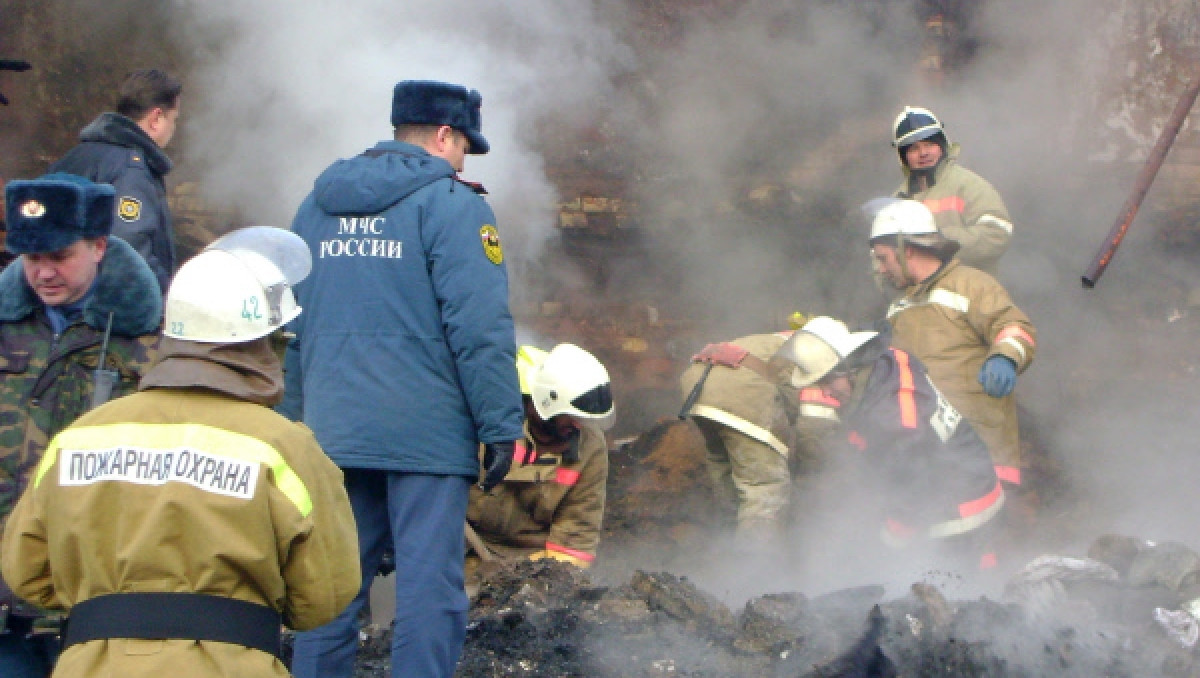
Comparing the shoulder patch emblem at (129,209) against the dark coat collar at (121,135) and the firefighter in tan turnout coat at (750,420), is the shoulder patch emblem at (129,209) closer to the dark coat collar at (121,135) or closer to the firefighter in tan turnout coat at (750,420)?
the dark coat collar at (121,135)

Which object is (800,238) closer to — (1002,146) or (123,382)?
(1002,146)

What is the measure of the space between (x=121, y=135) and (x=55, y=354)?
2006 millimetres

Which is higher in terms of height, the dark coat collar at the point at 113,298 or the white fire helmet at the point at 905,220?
the white fire helmet at the point at 905,220

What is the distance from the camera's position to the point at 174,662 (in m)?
2.29

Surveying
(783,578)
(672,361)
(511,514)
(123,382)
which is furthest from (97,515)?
(672,361)

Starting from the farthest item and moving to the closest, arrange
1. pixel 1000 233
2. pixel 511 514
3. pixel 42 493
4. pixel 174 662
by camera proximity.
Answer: pixel 1000 233 → pixel 511 514 → pixel 42 493 → pixel 174 662

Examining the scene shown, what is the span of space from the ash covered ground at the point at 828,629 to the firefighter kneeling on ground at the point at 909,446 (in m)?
0.27

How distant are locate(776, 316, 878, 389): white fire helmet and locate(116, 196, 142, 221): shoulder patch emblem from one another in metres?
2.82

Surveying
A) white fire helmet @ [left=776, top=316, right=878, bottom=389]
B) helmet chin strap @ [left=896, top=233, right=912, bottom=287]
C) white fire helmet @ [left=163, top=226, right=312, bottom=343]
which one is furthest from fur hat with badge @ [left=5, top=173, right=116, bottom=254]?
helmet chin strap @ [left=896, top=233, right=912, bottom=287]

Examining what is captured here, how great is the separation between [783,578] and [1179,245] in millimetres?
4289

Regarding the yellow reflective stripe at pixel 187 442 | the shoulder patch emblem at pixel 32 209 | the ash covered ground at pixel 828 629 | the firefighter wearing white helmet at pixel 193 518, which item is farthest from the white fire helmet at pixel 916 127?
the yellow reflective stripe at pixel 187 442

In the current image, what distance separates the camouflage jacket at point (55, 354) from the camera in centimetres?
320

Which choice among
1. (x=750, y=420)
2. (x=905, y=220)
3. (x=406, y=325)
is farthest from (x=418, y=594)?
(x=905, y=220)

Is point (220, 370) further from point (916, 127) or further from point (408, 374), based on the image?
point (916, 127)
